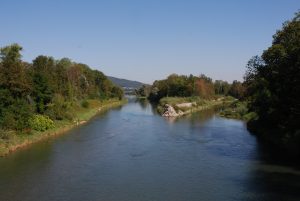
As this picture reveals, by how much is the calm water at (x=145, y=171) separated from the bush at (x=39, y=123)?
2.20 m

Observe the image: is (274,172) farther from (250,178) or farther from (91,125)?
(91,125)

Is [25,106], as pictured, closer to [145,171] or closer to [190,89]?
[145,171]

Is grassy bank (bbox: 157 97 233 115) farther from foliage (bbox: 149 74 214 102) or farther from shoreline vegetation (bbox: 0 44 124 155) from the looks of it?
shoreline vegetation (bbox: 0 44 124 155)

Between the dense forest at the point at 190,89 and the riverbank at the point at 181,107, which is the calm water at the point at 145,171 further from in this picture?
the dense forest at the point at 190,89

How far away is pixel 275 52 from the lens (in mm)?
35312

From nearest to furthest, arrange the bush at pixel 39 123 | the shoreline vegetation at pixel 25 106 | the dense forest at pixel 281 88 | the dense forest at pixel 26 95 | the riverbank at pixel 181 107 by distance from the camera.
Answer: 1. the dense forest at pixel 281 88
2. the shoreline vegetation at pixel 25 106
3. the dense forest at pixel 26 95
4. the bush at pixel 39 123
5. the riverbank at pixel 181 107

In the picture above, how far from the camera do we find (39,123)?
131 feet

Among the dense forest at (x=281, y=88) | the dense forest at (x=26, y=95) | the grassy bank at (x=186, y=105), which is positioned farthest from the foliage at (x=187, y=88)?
the dense forest at (x=281, y=88)

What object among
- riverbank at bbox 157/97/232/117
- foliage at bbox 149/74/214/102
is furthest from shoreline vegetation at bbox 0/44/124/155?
foliage at bbox 149/74/214/102

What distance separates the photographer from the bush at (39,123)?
3916cm

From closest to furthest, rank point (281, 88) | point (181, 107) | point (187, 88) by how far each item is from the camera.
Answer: point (281, 88) → point (181, 107) → point (187, 88)

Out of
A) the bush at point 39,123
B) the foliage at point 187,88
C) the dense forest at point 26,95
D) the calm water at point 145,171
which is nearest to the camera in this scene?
the calm water at point 145,171

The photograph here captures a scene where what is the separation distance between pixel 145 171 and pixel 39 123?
17.2m

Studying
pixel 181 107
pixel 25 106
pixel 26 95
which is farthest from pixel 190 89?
pixel 25 106
